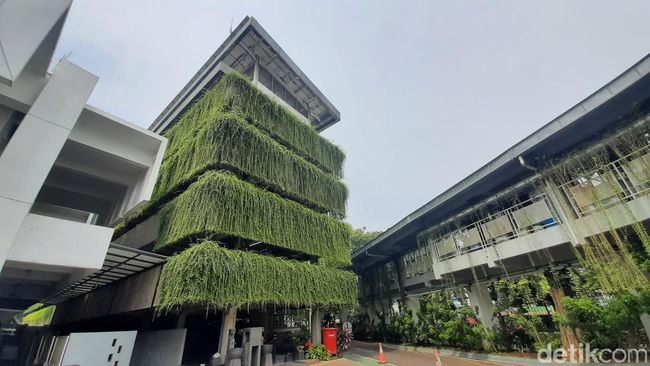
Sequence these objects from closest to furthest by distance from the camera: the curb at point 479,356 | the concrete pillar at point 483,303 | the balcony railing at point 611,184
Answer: the balcony railing at point 611,184, the curb at point 479,356, the concrete pillar at point 483,303

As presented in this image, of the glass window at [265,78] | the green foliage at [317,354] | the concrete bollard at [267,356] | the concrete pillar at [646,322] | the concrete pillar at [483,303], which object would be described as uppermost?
the glass window at [265,78]

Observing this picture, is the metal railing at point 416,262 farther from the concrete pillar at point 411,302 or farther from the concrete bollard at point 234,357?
the concrete bollard at point 234,357

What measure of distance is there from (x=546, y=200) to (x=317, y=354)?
9.22 m

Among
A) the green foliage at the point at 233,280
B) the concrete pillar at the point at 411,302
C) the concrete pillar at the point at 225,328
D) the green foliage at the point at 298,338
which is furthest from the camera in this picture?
the concrete pillar at the point at 411,302

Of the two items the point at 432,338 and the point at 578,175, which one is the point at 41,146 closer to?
the point at 578,175

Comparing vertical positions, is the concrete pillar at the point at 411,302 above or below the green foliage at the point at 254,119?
below

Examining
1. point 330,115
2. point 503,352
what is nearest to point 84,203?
point 330,115

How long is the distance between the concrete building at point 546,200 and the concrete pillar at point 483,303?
0.04 meters

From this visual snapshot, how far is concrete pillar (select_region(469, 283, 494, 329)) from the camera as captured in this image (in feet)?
35.3

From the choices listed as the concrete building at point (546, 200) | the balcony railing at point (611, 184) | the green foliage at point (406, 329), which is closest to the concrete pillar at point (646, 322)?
the concrete building at point (546, 200)

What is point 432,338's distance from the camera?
39.0 ft

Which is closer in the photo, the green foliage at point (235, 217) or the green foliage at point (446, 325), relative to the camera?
the green foliage at point (235, 217)

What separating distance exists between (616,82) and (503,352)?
879 centimetres

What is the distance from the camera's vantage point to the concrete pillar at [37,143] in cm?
520
